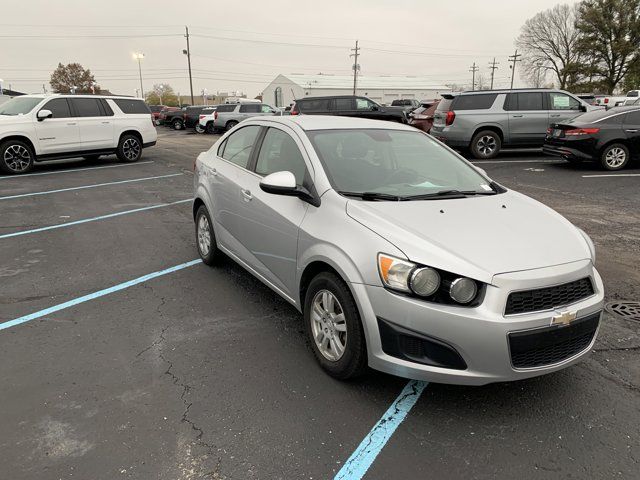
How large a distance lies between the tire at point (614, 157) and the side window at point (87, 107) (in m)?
A: 12.9

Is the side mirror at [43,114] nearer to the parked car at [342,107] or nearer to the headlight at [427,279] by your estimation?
the parked car at [342,107]

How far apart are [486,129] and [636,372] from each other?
1127 cm

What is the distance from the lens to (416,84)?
84.2 m

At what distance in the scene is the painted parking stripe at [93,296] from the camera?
13.1 ft

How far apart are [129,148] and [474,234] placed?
1355cm

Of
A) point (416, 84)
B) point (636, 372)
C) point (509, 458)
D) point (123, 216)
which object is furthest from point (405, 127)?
point (416, 84)

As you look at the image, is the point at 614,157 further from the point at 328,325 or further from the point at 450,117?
the point at 328,325

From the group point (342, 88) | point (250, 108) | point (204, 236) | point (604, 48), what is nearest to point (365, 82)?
point (342, 88)

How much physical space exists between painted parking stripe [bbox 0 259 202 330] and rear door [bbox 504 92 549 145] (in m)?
11.0

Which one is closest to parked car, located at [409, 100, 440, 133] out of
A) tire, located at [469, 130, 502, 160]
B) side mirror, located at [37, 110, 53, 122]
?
tire, located at [469, 130, 502, 160]

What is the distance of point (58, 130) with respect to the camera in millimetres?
12234

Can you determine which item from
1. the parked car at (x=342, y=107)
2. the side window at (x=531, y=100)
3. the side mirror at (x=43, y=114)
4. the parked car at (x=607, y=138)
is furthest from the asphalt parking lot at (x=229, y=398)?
the parked car at (x=342, y=107)

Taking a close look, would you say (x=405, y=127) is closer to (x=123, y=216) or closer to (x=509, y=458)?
(x=509, y=458)

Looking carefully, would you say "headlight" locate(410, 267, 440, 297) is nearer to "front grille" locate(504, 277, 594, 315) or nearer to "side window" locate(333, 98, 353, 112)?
"front grille" locate(504, 277, 594, 315)
